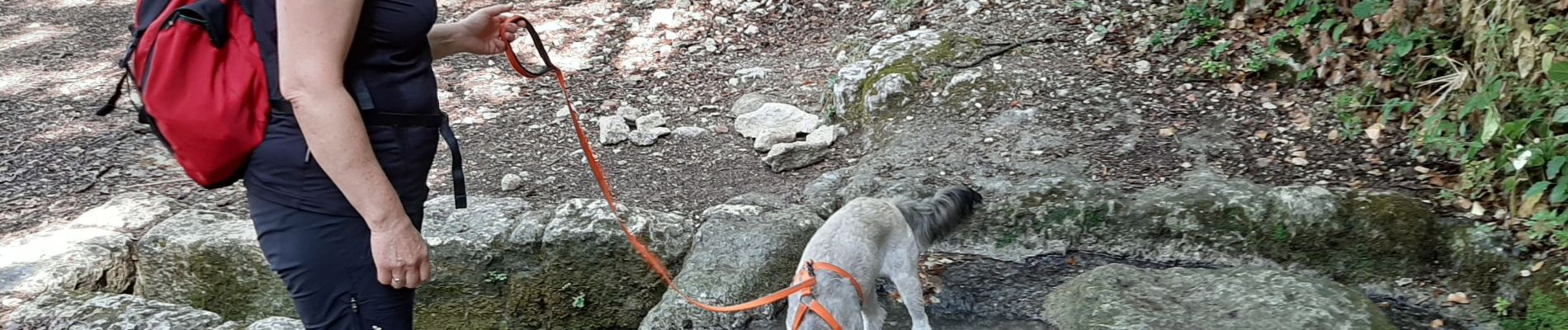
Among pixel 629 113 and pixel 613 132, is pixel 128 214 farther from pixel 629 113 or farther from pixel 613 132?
pixel 629 113

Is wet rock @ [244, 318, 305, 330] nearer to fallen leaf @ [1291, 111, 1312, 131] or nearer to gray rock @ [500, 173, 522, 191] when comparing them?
gray rock @ [500, 173, 522, 191]

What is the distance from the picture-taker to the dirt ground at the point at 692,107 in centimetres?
471

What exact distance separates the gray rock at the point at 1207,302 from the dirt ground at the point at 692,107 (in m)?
0.87

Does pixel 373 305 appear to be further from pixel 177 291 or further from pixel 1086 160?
pixel 1086 160

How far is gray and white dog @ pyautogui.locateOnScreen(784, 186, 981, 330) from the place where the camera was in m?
3.49

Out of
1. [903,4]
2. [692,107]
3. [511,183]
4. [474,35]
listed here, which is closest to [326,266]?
[474,35]

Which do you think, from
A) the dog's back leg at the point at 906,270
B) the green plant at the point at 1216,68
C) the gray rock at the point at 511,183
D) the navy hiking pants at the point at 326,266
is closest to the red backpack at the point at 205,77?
the navy hiking pants at the point at 326,266

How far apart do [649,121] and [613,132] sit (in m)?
0.26

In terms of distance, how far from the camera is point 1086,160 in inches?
184

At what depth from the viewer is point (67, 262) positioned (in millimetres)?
4180

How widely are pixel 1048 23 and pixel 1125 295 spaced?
2.87 m

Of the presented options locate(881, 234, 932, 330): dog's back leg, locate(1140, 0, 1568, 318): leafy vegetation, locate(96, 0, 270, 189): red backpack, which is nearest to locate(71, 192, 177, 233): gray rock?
locate(96, 0, 270, 189): red backpack

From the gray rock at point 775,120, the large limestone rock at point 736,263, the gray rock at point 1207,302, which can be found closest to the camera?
the gray rock at point 1207,302

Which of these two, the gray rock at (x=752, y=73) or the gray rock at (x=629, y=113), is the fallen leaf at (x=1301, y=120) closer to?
the gray rock at (x=752, y=73)
